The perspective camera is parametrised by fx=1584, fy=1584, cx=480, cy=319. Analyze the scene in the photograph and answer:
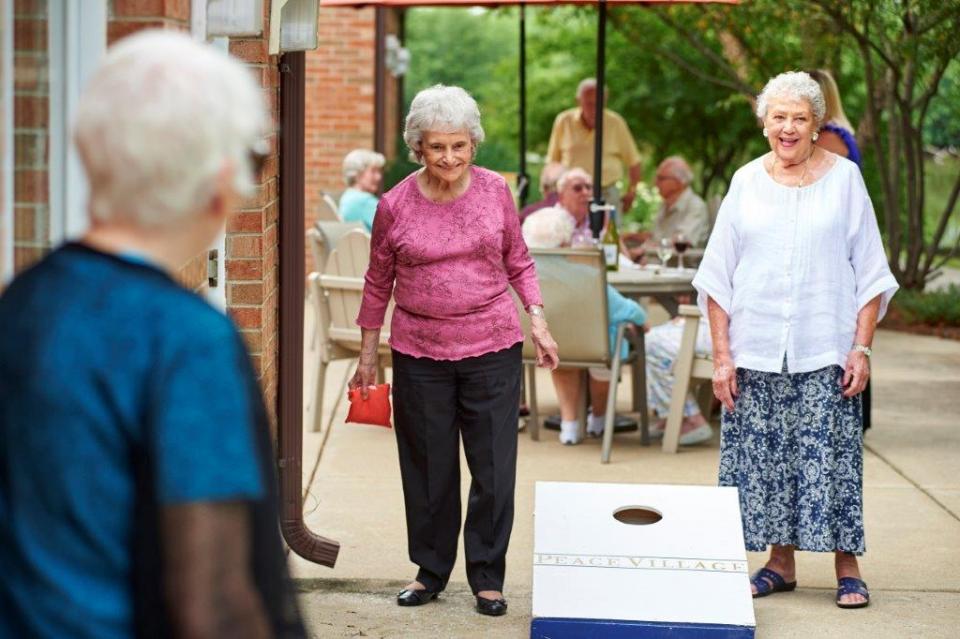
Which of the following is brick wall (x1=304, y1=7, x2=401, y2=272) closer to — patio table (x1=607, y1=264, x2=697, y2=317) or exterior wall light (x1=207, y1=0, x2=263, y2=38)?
patio table (x1=607, y1=264, x2=697, y2=317)

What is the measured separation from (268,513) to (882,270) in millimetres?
3310

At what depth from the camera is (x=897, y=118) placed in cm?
1379

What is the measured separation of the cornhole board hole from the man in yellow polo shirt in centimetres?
718

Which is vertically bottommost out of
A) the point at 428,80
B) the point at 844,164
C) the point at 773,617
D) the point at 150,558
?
the point at 773,617

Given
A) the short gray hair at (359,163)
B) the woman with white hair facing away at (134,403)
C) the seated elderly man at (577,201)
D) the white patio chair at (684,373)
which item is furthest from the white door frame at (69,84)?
the short gray hair at (359,163)

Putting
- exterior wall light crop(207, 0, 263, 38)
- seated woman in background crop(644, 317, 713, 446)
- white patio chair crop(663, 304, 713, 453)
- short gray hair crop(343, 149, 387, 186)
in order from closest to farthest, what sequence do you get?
exterior wall light crop(207, 0, 263, 38) < white patio chair crop(663, 304, 713, 453) < seated woman in background crop(644, 317, 713, 446) < short gray hair crop(343, 149, 387, 186)

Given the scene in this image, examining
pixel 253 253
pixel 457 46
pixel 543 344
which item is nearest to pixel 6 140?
pixel 253 253

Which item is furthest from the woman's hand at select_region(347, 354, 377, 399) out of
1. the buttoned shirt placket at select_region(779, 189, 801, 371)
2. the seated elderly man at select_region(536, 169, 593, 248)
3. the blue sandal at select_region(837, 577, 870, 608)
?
the seated elderly man at select_region(536, 169, 593, 248)

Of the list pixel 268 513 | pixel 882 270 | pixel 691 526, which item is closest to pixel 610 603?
pixel 691 526

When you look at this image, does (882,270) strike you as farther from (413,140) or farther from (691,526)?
(413,140)

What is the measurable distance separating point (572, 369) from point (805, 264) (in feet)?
9.76

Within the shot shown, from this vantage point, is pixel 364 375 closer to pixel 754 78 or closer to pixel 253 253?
pixel 253 253

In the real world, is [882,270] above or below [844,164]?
below

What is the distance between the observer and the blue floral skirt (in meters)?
4.86
